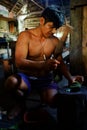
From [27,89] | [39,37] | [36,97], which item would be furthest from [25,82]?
[36,97]

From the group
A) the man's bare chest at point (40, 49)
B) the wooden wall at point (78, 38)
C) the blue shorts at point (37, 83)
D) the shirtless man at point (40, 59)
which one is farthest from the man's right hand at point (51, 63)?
the wooden wall at point (78, 38)

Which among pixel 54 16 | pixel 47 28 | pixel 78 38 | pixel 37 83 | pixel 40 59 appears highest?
pixel 54 16

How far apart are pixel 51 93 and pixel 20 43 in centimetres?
108

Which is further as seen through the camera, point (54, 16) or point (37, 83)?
point (37, 83)

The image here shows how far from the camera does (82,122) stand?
2.77 meters

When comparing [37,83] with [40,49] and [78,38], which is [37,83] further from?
[78,38]

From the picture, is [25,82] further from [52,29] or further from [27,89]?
[52,29]

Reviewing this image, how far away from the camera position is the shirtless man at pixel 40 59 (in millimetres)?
3168

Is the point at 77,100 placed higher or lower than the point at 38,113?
higher

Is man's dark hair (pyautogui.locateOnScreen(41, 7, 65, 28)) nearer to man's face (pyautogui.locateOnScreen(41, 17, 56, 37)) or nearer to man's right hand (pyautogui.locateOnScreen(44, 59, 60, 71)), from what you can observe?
man's face (pyautogui.locateOnScreen(41, 17, 56, 37))

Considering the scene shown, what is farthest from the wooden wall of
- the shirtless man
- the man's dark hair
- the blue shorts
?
the blue shorts

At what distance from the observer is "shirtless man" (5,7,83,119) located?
10.4 ft

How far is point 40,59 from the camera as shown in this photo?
12.1 feet

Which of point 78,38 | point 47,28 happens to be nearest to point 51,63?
point 47,28
